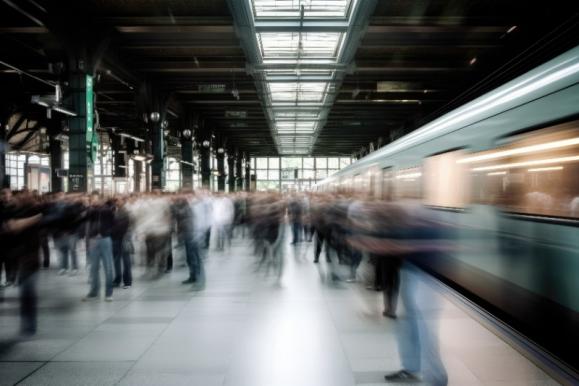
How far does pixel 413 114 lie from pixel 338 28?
16.1 m

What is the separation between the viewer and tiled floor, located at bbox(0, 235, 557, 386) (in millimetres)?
4008

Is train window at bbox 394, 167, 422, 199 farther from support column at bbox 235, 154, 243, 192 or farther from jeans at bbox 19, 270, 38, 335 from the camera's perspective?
support column at bbox 235, 154, 243, 192

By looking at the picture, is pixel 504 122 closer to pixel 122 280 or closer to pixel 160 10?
pixel 122 280

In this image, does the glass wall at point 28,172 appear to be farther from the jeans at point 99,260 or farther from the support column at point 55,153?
the jeans at point 99,260

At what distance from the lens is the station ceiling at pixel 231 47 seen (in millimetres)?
11570

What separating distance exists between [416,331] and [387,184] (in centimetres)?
835

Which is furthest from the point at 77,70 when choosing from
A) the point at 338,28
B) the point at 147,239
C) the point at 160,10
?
the point at 338,28

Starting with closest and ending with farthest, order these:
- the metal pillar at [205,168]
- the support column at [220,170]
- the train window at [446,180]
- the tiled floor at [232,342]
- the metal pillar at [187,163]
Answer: the tiled floor at [232,342] < the train window at [446,180] < the metal pillar at [187,163] < the metal pillar at [205,168] < the support column at [220,170]

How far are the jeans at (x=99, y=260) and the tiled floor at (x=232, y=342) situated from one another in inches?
12.0

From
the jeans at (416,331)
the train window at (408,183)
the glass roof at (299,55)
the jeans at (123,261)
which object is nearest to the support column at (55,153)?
the glass roof at (299,55)

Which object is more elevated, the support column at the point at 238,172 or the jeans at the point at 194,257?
the support column at the point at 238,172

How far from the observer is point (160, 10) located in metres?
11.9

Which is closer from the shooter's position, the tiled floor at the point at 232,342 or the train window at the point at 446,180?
the tiled floor at the point at 232,342

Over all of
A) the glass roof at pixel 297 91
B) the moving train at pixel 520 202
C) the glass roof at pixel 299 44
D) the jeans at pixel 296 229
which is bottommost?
the jeans at pixel 296 229
